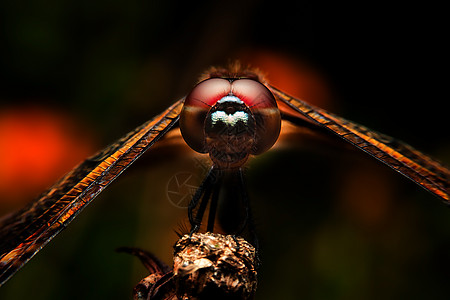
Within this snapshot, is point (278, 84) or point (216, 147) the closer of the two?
point (216, 147)

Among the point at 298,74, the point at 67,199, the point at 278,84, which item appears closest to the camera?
the point at 67,199

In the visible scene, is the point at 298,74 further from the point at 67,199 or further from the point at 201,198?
the point at 67,199

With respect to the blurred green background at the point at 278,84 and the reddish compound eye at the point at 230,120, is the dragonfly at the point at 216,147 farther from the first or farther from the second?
the blurred green background at the point at 278,84

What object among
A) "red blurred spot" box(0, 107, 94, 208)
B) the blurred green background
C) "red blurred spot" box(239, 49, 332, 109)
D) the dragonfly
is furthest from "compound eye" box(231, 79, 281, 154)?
"red blurred spot" box(0, 107, 94, 208)

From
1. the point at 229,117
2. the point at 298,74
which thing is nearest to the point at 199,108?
the point at 229,117

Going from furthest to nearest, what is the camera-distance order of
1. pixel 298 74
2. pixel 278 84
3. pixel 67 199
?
pixel 298 74 → pixel 278 84 → pixel 67 199
